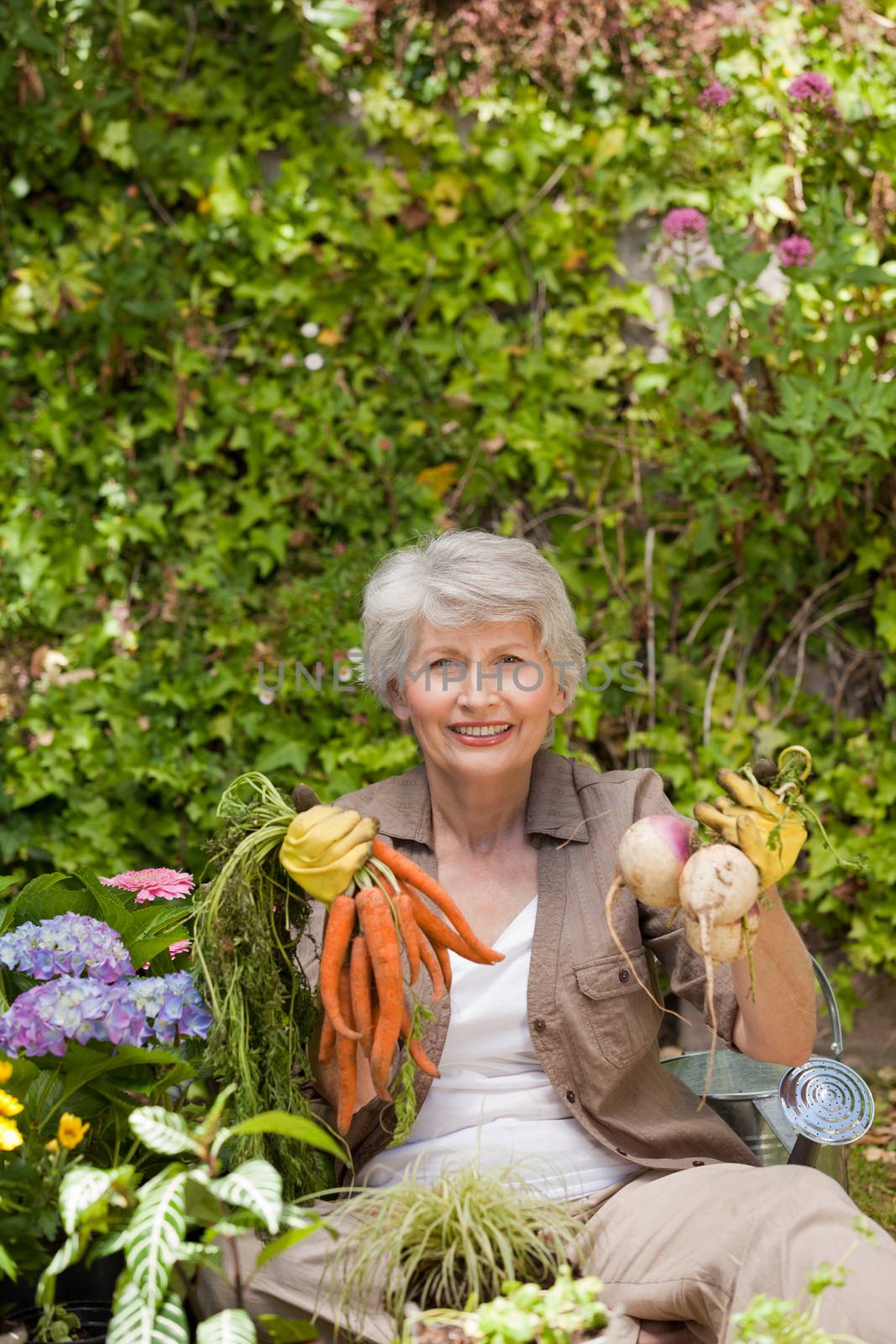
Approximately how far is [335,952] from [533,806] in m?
0.60

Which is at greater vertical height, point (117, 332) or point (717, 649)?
point (117, 332)

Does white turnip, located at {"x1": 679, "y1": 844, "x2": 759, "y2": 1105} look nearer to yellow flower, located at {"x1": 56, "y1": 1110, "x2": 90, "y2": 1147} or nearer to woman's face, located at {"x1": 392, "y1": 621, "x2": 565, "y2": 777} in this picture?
woman's face, located at {"x1": 392, "y1": 621, "x2": 565, "y2": 777}

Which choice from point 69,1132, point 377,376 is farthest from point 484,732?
point 377,376

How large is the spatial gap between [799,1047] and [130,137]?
3.06 m

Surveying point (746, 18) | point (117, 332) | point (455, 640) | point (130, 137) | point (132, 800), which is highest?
point (746, 18)

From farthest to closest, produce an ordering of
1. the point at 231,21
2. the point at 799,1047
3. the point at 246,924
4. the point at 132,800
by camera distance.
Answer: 1. the point at 231,21
2. the point at 132,800
3. the point at 799,1047
4. the point at 246,924

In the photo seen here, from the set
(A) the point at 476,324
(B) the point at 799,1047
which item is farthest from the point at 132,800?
(B) the point at 799,1047

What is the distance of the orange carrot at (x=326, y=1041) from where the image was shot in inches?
74.9

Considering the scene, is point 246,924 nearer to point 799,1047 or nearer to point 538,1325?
point 538,1325

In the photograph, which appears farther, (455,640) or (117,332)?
(117,332)

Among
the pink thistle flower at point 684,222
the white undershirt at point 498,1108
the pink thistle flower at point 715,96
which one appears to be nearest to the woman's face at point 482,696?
the white undershirt at point 498,1108

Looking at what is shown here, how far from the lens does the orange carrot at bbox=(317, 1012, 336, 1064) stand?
1.90 metres

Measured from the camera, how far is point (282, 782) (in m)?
3.68

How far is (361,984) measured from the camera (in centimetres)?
185
